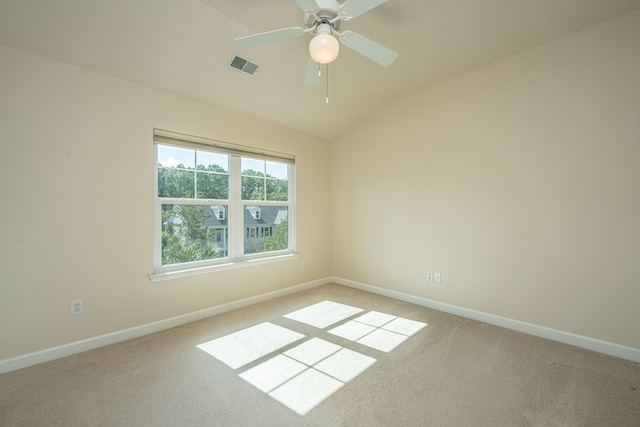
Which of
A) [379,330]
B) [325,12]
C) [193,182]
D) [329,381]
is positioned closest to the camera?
[325,12]

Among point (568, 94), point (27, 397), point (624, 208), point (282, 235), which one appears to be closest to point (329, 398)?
point (27, 397)

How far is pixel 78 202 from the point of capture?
2297 mm

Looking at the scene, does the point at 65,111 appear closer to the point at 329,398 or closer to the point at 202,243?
the point at 202,243

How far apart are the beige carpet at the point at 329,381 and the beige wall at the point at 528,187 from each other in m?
0.45

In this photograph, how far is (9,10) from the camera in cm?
177

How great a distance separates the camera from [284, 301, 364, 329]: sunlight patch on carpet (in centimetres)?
294

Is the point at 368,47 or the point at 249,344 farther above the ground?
the point at 368,47

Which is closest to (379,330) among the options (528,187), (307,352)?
(307,352)

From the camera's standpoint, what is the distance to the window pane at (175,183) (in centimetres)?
281

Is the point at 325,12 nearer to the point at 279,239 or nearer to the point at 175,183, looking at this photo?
the point at 175,183

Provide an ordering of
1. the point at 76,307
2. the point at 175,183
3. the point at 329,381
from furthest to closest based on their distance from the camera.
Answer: the point at 175,183 < the point at 76,307 < the point at 329,381

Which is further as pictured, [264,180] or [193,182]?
[264,180]

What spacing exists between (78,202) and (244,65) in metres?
1.89

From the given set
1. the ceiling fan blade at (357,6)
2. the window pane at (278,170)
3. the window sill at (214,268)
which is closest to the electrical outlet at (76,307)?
the window sill at (214,268)
